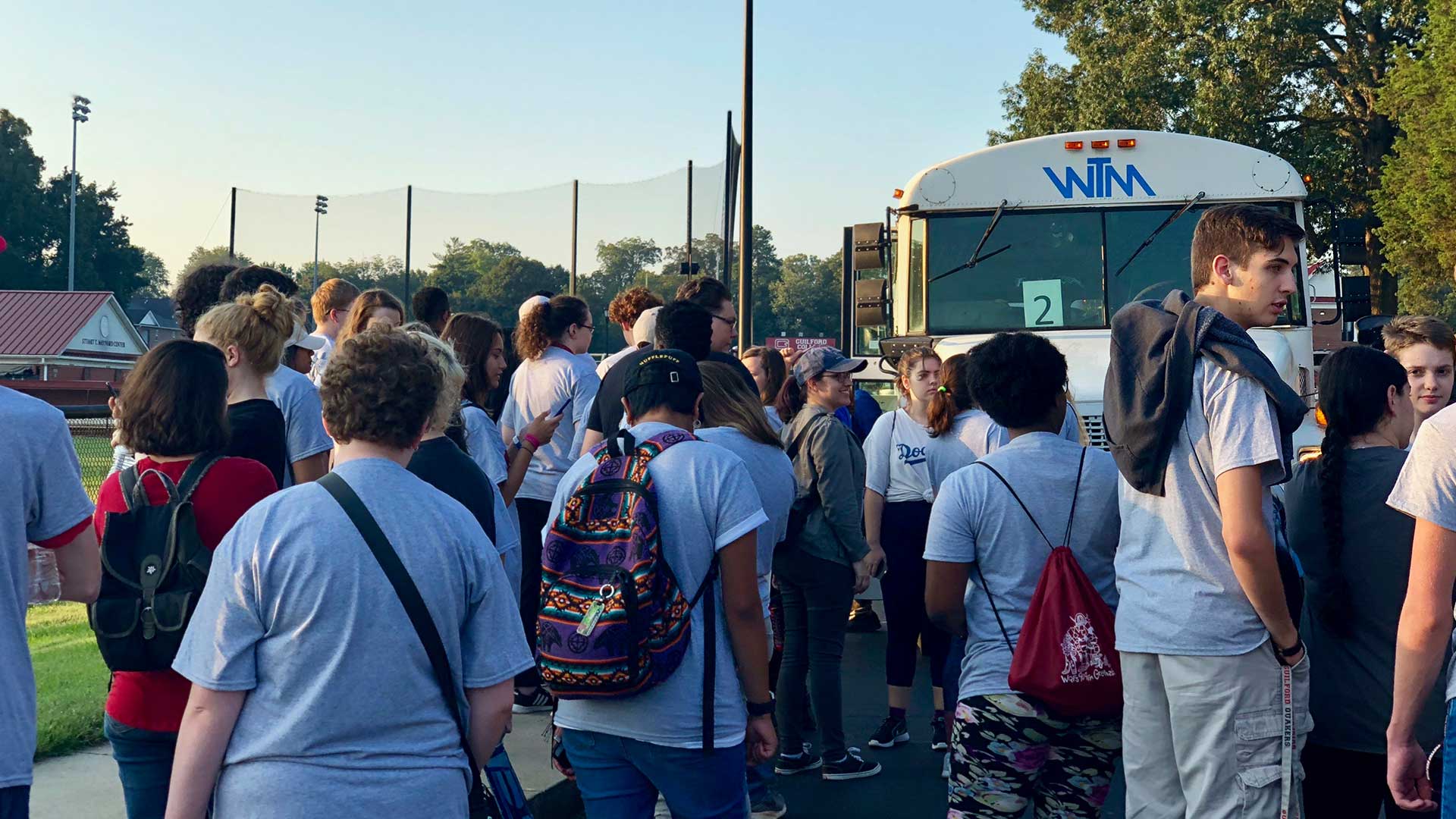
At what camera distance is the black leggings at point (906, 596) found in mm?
6254

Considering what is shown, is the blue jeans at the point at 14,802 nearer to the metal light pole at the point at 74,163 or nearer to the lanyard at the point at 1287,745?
the lanyard at the point at 1287,745

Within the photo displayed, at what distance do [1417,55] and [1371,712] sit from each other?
92.6ft

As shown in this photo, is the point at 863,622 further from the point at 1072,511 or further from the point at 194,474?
the point at 194,474

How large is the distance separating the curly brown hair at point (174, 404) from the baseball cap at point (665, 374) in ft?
3.47

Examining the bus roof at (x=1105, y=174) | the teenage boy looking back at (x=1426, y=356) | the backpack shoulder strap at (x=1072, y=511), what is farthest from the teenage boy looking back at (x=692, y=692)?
the bus roof at (x=1105, y=174)

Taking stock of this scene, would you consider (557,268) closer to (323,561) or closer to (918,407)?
(918,407)

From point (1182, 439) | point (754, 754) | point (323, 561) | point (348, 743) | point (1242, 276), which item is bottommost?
point (754, 754)

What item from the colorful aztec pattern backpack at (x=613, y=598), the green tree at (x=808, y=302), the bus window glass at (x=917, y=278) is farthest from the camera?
the green tree at (x=808, y=302)

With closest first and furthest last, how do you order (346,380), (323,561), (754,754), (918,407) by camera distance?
(323,561), (346,380), (754,754), (918,407)

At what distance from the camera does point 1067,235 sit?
9430 mm

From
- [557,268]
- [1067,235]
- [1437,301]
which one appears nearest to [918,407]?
[1067,235]

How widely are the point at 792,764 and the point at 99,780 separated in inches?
116

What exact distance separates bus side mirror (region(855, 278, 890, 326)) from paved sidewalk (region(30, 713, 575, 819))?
4777mm

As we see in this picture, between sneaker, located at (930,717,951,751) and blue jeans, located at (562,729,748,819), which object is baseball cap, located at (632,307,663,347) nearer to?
sneaker, located at (930,717,951,751)
